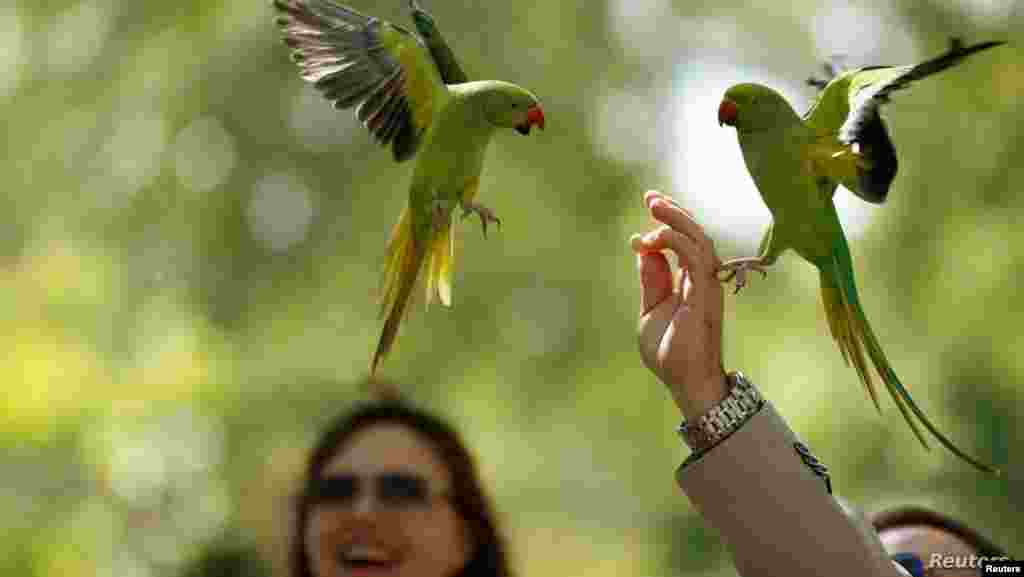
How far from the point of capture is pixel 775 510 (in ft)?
7.13

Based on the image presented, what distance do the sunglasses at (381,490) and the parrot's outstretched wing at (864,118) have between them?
4.79 feet

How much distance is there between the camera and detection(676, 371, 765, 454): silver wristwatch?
7.16 feet

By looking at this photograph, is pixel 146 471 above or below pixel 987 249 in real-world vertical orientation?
below

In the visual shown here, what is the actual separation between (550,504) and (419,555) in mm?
4850

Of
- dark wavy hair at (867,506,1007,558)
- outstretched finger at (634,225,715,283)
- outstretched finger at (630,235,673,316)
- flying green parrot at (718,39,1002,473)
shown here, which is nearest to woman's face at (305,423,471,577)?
dark wavy hair at (867,506,1007,558)

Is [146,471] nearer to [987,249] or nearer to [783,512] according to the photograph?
[987,249]

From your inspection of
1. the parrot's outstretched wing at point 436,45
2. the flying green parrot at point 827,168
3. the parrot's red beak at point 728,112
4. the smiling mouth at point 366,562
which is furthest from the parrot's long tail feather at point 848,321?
the smiling mouth at point 366,562

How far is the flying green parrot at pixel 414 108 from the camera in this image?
203cm

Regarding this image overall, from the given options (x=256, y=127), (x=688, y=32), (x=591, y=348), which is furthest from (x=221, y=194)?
(x=688, y=32)

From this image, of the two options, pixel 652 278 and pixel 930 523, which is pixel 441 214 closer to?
pixel 652 278

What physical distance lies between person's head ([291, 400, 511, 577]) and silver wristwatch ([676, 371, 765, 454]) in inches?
45.0

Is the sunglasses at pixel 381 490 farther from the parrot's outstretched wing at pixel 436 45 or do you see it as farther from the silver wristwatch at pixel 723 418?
the parrot's outstretched wing at pixel 436 45

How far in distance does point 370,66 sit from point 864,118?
0.68 metres

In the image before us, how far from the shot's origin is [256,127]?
8.09 metres
